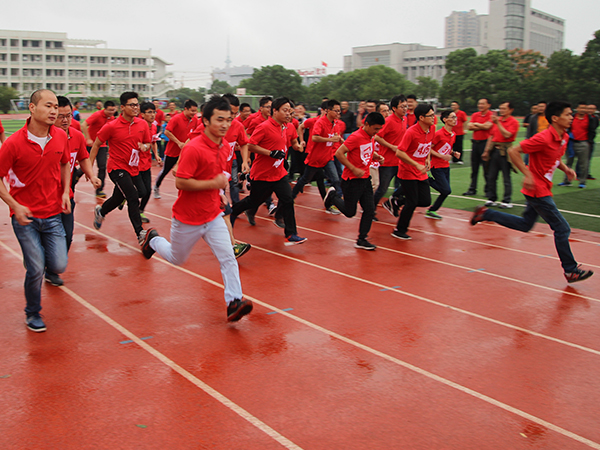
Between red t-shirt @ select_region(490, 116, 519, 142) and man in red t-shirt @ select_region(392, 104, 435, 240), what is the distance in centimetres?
322

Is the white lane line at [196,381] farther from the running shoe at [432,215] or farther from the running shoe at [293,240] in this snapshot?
the running shoe at [432,215]

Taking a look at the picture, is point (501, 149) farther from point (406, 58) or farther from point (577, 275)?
point (406, 58)

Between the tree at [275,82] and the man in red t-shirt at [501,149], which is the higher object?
the tree at [275,82]

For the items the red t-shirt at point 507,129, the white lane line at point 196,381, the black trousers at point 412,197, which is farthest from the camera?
the red t-shirt at point 507,129

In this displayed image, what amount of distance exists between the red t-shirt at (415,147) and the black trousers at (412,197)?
104mm

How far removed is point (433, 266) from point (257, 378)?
3.92 meters

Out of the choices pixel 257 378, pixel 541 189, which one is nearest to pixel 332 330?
pixel 257 378

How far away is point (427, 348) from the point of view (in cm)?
471

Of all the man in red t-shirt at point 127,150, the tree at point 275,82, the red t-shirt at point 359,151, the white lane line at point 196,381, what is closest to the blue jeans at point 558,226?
the red t-shirt at point 359,151

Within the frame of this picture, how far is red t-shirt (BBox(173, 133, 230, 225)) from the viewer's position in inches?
193

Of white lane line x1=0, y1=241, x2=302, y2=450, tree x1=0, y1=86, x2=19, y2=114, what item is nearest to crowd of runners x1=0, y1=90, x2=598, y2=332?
white lane line x1=0, y1=241, x2=302, y2=450

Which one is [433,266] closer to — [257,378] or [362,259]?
[362,259]

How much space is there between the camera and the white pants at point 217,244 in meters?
5.03

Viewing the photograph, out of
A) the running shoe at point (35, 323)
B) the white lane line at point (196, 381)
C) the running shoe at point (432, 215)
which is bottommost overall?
the white lane line at point (196, 381)
